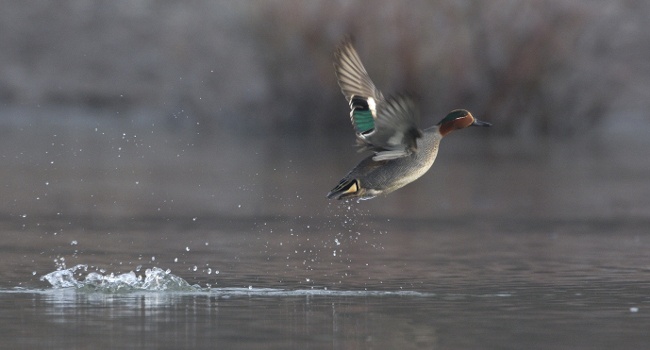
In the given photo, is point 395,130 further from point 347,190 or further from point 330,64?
point 330,64

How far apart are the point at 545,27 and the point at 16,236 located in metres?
20.4

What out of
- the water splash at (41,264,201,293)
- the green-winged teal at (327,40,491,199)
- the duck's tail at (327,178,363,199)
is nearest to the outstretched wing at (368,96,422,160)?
the green-winged teal at (327,40,491,199)

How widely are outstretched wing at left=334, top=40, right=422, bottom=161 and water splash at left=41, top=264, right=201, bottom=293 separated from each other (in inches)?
59.5

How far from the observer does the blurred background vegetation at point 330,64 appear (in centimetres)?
3262

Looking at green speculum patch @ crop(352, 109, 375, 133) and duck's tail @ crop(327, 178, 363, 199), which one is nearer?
duck's tail @ crop(327, 178, 363, 199)

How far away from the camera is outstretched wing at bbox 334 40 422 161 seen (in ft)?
33.9

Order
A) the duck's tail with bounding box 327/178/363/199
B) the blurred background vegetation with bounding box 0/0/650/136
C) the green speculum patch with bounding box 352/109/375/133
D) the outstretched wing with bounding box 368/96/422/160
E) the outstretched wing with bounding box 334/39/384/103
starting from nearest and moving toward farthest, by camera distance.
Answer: the outstretched wing with bounding box 368/96/422/160
the duck's tail with bounding box 327/178/363/199
the green speculum patch with bounding box 352/109/375/133
the outstretched wing with bounding box 334/39/384/103
the blurred background vegetation with bounding box 0/0/650/136

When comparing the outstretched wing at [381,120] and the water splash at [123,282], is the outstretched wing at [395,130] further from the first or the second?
the water splash at [123,282]

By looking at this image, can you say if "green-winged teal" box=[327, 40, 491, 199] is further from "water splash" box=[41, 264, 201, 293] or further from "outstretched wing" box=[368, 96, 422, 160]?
"water splash" box=[41, 264, 201, 293]

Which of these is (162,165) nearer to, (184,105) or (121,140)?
(121,140)

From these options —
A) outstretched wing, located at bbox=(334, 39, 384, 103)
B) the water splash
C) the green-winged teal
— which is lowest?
the water splash

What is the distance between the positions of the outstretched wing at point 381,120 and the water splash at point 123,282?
1.51m

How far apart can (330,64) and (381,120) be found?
22280 millimetres

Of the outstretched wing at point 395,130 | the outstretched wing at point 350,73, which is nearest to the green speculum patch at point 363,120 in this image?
the outstretched wing at point 395,130
